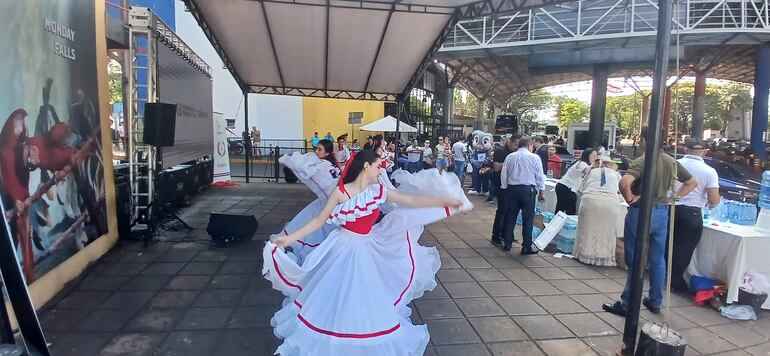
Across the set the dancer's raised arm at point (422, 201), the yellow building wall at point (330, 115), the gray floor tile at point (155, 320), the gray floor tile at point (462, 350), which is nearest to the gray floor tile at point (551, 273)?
the gray floor tile at point (462, 350)

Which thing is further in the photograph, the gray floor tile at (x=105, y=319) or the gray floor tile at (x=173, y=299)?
the gray floor tile at (x=173, y=299)

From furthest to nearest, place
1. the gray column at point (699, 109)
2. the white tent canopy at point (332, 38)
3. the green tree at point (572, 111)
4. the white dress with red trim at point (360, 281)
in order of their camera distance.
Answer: the green tree at point (572, 111), the gray column at point (699, 109), the white tent canopy at point (332, 38), the white dress with red trim at point (360, 281)

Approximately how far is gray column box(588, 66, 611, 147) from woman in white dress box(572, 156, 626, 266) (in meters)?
20.7

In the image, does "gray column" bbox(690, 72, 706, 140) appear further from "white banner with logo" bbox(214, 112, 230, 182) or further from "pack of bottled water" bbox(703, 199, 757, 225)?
"white banner with logo" bbox(214, 112, 230, 182)

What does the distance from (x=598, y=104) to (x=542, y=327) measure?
24.5 m

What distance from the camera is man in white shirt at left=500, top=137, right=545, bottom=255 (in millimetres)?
6273

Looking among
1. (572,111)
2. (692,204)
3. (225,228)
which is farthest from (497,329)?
(572,111)

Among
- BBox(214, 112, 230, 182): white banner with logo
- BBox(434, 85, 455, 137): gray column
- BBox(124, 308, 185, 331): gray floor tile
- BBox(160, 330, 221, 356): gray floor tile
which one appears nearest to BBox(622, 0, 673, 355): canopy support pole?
BBox(160, 330, 221, 356): gray floor tile

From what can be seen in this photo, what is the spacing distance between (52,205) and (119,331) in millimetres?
1603

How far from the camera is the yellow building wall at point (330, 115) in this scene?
25.1 metres

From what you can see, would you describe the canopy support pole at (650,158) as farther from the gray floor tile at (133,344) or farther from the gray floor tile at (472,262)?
the gray floor tile at (133,344)

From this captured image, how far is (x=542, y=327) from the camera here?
12.9 ft

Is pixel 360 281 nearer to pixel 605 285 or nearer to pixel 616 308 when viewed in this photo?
pixel 616 308

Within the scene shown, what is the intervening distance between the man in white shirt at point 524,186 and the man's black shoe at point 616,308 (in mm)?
1999
